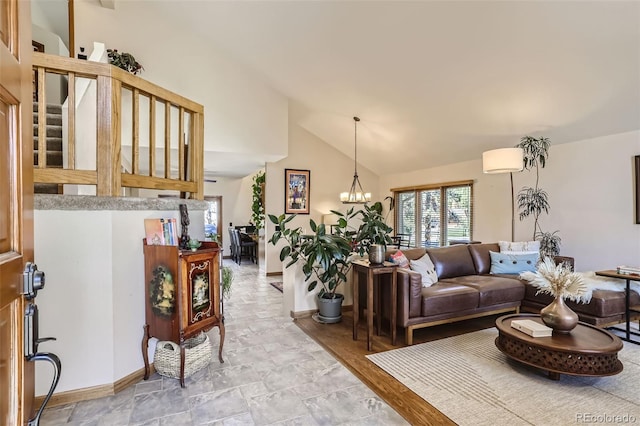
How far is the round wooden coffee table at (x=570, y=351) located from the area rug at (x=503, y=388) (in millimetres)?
157

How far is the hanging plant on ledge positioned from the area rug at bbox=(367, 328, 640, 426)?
194 inches

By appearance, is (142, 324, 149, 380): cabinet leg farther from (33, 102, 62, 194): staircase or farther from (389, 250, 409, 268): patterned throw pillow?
(389, 250, 409, 268): patterned throw pillow

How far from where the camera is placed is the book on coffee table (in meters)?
2.58

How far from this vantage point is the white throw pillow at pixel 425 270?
3.65 metres

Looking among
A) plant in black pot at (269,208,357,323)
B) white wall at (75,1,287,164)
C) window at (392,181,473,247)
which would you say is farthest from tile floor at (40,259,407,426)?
window at (392,181,473,247)

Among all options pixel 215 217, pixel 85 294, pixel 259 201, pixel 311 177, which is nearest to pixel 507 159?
pixel 85 294

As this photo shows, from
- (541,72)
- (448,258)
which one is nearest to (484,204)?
(448,258)

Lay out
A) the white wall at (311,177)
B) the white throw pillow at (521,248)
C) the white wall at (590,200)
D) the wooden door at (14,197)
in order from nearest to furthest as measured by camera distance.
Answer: the wooden door at (14,197) < the white wall at (590,200) < the white throw pillow at (521,248) < the white wall at (311,177)

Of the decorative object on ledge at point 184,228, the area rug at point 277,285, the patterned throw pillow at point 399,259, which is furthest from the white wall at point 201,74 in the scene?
the patterned throw pillow at point 399,259

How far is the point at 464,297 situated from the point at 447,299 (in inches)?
9.5

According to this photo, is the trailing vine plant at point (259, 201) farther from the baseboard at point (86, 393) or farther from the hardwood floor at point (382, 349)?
the baseboard at point (86, 393)

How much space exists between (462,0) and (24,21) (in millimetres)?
3408

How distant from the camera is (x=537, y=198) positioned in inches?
188

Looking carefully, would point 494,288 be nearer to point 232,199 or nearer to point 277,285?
point 277,285
